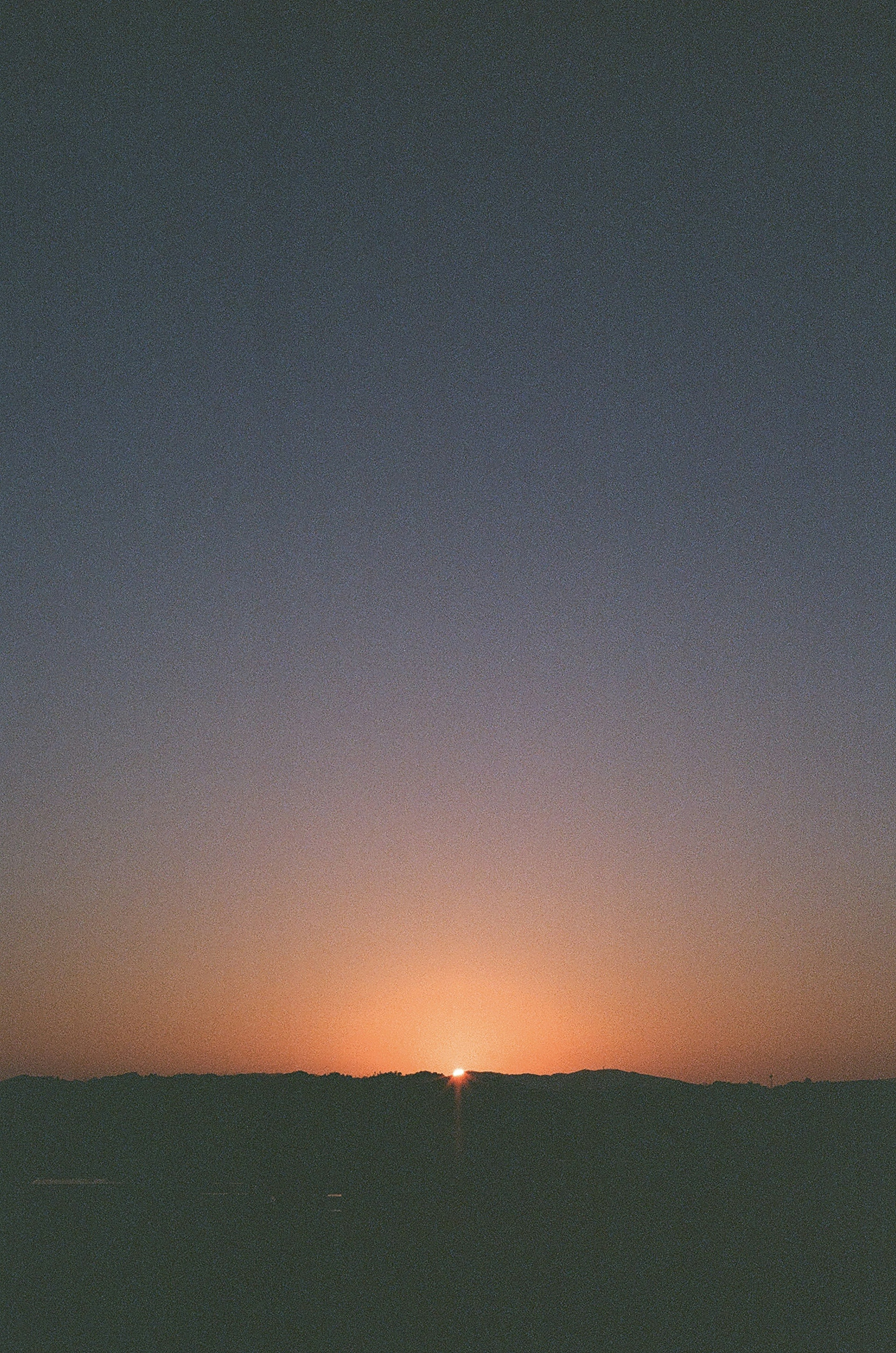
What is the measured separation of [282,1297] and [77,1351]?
6.31 meters

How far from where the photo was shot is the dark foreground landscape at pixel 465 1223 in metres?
25.5

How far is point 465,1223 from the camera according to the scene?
133ft

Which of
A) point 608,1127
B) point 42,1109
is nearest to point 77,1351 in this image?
point 608,1127

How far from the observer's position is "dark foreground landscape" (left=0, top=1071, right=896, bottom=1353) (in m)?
25.5

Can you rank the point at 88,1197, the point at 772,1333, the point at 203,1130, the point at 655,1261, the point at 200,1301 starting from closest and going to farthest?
the point at 772,1333, the point at 200,1301, the point at 655,1261, the point at 88,1197, the point at 203,1130

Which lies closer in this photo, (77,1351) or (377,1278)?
(77,1351)

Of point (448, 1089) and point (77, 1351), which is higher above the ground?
point (448, 1089)

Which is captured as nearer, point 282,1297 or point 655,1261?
point 282,1297

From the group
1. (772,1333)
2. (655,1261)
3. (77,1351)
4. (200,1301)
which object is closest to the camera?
(77,1351)

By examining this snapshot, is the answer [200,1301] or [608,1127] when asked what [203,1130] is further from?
[200,1301]

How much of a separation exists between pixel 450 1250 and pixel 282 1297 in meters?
8.63

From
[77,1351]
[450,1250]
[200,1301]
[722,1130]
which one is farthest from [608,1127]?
[77,1351]

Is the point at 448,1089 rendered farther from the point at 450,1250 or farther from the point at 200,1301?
the point at 200,1301

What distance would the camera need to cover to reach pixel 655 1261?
109 feet
